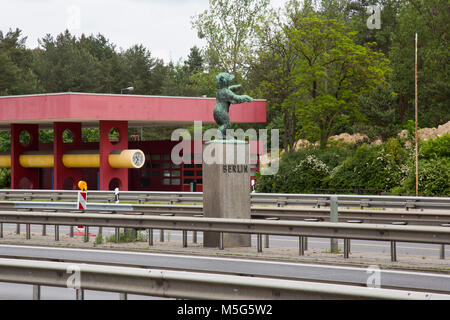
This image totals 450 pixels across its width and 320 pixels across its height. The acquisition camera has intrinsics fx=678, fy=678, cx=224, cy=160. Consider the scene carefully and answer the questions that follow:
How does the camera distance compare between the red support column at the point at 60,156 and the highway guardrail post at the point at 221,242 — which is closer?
the highway guardrail post at the point at 221,242

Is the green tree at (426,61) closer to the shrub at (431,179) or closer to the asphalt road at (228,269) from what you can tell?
the shrub at (431,179)

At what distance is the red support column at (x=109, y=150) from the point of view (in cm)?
3916

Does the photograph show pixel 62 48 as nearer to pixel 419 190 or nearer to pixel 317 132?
pixel 317 132

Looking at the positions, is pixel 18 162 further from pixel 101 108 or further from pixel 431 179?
pixel 431 179

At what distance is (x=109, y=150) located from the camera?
39.7 metres

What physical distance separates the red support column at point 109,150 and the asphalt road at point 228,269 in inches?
963

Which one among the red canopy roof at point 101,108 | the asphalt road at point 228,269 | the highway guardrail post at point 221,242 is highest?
the red canopy roof at point 101,108

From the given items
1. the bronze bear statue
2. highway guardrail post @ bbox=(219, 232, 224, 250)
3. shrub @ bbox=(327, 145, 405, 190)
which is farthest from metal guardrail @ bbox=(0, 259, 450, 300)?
shrub @ bbox=(327, 145, 405, 190)

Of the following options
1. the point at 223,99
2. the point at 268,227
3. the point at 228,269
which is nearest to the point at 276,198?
the point at 223,99

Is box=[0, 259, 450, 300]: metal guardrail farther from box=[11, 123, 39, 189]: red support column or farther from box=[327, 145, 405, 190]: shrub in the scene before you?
box=[11, 123, 39, 189]: red support column

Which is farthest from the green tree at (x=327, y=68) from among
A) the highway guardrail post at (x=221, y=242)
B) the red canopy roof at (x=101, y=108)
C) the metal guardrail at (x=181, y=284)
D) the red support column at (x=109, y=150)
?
the metal guardrail at (x=181, y=284)

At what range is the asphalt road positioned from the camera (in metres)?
9.74

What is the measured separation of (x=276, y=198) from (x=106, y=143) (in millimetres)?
16481

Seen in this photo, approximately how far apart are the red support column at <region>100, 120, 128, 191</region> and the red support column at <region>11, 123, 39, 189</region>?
6935 millimetres
